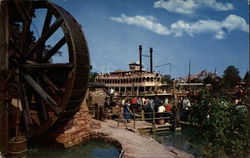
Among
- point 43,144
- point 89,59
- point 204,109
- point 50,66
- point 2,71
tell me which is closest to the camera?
point 204,109

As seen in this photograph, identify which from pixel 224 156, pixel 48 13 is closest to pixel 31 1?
pixel 48 13

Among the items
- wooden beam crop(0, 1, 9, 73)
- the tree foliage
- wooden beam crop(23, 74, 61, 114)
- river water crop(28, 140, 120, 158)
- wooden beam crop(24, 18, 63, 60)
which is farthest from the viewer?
river water crop(28, 140, 120, 158)

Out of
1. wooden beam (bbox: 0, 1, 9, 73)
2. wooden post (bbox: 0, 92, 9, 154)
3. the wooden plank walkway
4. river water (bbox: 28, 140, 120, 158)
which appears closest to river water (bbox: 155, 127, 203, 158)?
the wooden plank walkway

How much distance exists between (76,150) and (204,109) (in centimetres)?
425

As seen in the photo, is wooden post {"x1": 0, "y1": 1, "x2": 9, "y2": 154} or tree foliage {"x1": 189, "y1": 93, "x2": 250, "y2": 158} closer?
tree foliage {"x1": 189, "y1": 93, "x2": 250, "y2": 158}

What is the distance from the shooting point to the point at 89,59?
7961 mm

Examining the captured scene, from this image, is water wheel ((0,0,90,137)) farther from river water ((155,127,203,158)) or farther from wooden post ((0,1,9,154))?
river water ((155,127,203,158))

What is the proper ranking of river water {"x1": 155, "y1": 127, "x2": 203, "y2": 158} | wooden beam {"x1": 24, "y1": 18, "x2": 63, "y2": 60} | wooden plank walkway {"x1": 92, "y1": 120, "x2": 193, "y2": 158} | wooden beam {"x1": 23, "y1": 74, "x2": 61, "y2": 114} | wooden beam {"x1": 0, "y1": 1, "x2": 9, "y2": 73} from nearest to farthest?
wooden plank walkway {"x1": 92, "y1": 120, "x2": 193, "y2": 158}, wooden beam {"x1": 0, "y1": 1, "x2": 9, "y2": 73}, wooden beam {"x1": 23, "y1": 74, "x2": 61, "y2": 114}, wooden beam {"x1": 24, "y1": 18, "x2": 63, "y2": 60}, river water {"x1": 155, "y1": 127, "x2": 203, "y2": 158}

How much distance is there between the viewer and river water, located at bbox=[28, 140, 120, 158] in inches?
305

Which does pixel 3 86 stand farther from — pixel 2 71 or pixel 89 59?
pixel 89 59

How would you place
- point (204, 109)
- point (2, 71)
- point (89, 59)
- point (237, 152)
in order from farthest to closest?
point (89, 59) → point (2, 71) → point (204, 109) → point (237, 152)

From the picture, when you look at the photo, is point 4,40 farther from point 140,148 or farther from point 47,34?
point 140,148

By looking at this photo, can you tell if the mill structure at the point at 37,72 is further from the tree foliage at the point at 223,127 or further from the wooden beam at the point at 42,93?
the tree foliage at the point at 223,127

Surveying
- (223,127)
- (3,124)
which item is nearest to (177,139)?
(223,127)
